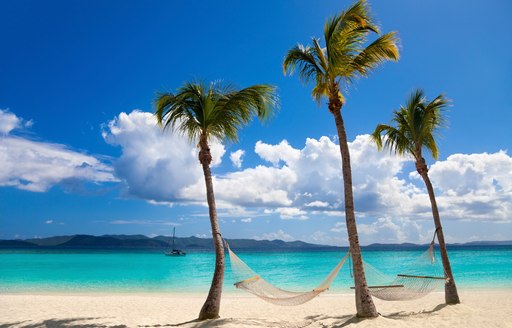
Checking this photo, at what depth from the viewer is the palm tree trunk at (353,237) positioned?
6.60m

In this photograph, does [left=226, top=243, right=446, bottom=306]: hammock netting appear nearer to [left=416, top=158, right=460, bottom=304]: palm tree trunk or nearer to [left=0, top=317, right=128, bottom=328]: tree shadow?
[left=416, top=158, right=460, bottom=304]: palm tree trunk

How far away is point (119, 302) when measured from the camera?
11570 millimetres

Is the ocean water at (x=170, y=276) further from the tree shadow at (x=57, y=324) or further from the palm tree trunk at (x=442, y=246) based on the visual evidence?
the tree shadow at (x=57, y=324)

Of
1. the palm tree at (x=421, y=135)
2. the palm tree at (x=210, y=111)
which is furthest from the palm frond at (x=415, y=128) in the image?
the palm tree at (x=210, y=111)

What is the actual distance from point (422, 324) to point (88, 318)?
22.9ft

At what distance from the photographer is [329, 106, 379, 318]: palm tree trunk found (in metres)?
6.60

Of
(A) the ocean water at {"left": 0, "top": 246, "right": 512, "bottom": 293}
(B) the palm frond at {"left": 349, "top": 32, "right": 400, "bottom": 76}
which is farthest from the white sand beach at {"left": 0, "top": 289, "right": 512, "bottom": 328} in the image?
(B) the palm frond at {"left": 349, "top": 32, "right": 400, "bottom": 76}

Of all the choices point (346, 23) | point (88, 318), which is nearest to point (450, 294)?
Answer: point (346, 23)

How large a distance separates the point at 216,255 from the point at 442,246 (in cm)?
509

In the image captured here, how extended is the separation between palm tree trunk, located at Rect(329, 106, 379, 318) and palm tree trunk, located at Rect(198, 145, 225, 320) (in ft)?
8.35

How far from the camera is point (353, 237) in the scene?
689 centimetres

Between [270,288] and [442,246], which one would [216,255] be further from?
[442,246]

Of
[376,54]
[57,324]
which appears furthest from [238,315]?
[376,54]

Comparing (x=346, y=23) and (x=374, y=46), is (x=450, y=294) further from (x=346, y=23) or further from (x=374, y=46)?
(x=346, y=23)
